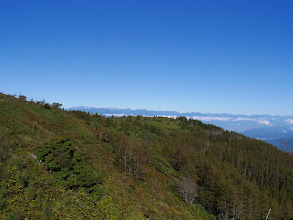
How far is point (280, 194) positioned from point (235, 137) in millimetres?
65300

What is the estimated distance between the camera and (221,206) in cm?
5756

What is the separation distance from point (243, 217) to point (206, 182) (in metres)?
15.8

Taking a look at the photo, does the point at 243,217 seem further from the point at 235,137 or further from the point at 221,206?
the point at 235,137

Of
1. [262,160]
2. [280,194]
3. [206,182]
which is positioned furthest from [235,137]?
[206,182]

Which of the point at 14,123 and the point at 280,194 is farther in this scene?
the point at 280,194

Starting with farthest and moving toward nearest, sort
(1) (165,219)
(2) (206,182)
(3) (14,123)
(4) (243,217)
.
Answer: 1. (2) (206,182)
2. (4) (243,217)
3. (3) (14,123)
4. (1) (165,219)

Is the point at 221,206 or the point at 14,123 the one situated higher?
the point at 14,123

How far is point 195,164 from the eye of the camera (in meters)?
80.1

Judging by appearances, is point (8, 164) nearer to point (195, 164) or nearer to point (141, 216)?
point (141, 216)

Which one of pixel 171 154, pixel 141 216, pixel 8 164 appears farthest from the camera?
pixel 171 154

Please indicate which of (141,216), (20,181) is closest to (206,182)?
(141,216)

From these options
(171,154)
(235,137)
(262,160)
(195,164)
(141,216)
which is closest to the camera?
(141,216)

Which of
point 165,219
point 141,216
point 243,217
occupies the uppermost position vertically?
point 141,216

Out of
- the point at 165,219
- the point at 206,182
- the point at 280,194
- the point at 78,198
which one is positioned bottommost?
the point at 280,194
